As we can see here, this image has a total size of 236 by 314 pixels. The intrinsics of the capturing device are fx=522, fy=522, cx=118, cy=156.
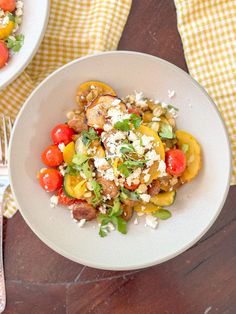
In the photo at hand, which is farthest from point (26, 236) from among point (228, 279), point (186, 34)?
point (186, 34)

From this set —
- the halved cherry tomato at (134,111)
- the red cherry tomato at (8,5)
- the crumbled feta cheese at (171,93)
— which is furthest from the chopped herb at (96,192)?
the red cherry tomato at (8,5)

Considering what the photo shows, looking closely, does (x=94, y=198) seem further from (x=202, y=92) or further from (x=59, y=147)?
(x=202, y=92)

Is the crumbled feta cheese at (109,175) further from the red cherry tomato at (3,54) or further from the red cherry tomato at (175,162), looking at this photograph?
the red cherry tomato at (3,54)

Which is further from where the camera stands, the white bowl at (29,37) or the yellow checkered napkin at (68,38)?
the yellow checkered napkin at (68,38)

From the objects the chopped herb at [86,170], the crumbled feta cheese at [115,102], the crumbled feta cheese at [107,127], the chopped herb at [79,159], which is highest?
the crumbled feta cheese at [115,102]

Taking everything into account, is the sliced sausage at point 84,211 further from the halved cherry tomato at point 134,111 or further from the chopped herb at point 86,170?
the halved cherry tomato at point 134,111

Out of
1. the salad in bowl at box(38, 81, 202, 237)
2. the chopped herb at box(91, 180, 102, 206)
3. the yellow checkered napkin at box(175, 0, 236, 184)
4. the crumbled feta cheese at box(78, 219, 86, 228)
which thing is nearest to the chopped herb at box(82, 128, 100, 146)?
the salad in bowl at box(38, 81, 202, 237)

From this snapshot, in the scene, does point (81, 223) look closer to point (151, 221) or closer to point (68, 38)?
point (151, 221)

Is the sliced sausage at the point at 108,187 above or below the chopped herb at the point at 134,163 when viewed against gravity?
below
